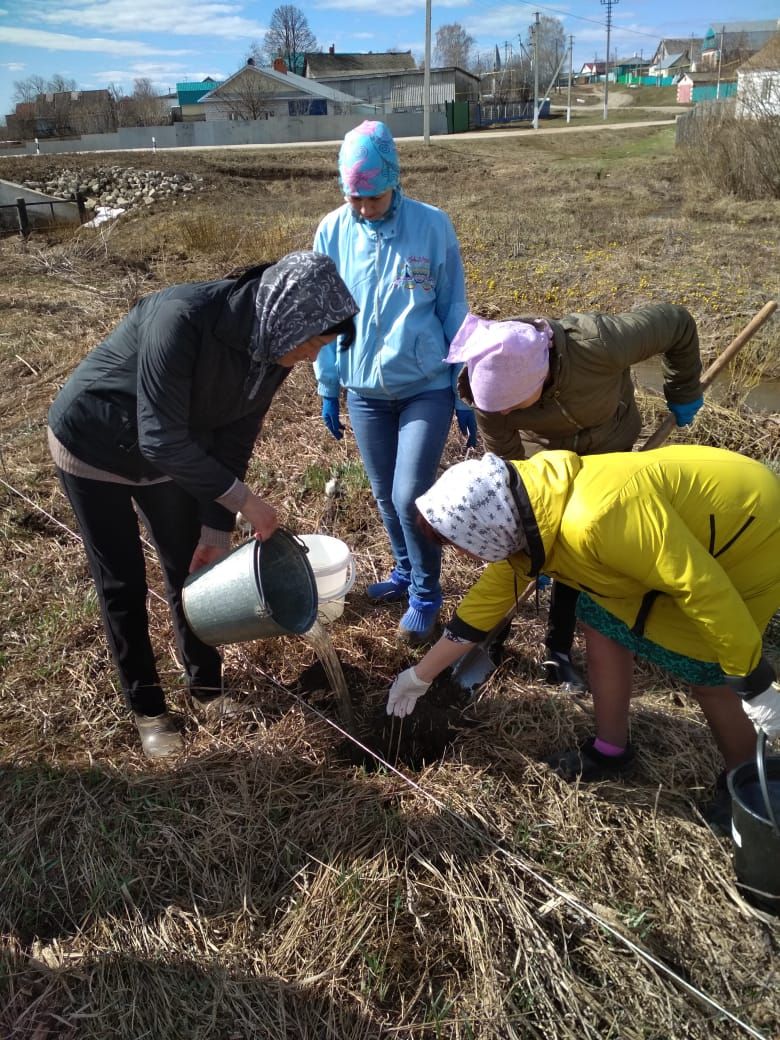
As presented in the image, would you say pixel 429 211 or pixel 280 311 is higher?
pixel 429 211

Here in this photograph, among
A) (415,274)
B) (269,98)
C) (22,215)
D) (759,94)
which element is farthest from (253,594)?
(269,98)

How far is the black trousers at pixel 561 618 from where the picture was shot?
2793mm

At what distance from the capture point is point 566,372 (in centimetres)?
231

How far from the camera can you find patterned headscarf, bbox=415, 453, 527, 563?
1.77 meters

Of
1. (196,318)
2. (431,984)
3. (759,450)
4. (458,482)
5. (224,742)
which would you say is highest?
(196,318)

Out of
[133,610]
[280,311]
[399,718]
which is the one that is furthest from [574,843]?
[280,311]

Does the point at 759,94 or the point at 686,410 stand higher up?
the point at 759,94

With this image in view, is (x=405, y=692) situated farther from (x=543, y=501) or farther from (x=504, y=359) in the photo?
(x=504, y=359)

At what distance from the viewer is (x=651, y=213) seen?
13.0 m

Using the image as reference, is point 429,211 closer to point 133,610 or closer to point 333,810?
point 133,610

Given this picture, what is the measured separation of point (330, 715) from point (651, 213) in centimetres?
1277

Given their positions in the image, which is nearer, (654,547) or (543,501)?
(654,547)

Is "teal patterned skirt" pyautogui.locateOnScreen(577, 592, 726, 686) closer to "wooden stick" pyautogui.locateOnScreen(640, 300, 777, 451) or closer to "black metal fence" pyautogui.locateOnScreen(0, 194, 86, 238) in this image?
"wooden stick" pyautogui.locateOnScreen(640, 300, 777, 451)

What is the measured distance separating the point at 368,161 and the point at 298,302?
2.96ft
